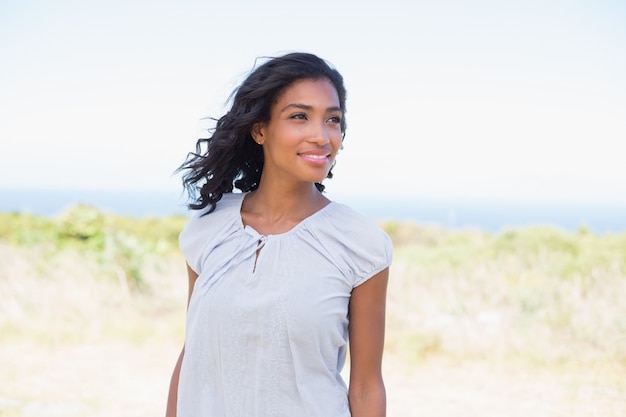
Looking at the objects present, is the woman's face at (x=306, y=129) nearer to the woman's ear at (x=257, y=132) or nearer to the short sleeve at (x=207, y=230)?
the woman's ear at (x=257, y=132)

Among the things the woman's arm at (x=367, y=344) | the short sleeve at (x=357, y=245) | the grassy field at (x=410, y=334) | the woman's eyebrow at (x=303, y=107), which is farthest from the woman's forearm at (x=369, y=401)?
the grassy field at (x=410, y=334)

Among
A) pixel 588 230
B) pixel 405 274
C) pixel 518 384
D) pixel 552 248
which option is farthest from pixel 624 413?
pixel 588 230

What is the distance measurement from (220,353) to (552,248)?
10.2 m

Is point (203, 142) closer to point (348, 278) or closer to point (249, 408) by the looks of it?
point (348, 278)

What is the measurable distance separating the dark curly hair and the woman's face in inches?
1.5

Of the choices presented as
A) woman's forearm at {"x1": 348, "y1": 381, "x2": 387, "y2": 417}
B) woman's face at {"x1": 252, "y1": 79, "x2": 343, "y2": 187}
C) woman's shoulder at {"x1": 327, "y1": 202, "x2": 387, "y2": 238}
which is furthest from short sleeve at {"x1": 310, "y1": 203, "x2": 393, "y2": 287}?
woman's forearm at {"x1": 348, "y1": 381, "x2": 387, "y2": 417}

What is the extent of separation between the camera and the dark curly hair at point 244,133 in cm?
182

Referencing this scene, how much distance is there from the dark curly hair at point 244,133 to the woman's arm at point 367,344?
0.51m

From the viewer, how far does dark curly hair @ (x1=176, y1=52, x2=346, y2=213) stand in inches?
71.6

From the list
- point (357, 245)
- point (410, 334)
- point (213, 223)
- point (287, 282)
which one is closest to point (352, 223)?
point (357, 245)

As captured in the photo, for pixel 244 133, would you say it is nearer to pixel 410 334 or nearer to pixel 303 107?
pixel 303 107

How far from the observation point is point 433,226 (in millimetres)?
20953

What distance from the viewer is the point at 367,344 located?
171 cm

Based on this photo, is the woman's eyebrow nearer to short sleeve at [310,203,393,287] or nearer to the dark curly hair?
the dark curly hair
